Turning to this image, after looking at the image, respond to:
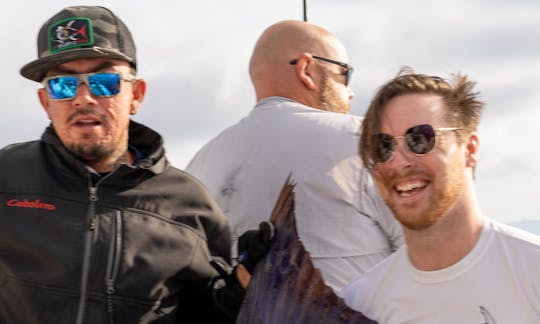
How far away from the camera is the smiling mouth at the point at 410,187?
3.77 m

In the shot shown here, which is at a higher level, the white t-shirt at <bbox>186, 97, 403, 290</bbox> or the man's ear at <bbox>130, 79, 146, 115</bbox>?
the man's ear at <bbox>130, 79, 146, 115</bbox>

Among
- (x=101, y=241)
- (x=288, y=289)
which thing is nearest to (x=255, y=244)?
(x=288, y=289)

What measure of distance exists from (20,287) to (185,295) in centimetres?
63

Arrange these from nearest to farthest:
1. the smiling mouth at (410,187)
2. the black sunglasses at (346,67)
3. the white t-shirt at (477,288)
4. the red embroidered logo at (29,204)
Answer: the white t-shirt at (477,288)
the smiling mouth at (410,187)
the red embroidered logo at (29,204)
the black sunglasses at (346,67)

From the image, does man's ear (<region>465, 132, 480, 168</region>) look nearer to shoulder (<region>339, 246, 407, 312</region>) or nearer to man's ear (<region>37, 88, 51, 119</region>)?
shoulder (<region>339, 246, 407, 312</region>)

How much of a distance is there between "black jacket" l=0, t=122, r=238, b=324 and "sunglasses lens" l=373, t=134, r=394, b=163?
766mm

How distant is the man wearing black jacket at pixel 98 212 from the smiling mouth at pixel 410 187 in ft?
2.48

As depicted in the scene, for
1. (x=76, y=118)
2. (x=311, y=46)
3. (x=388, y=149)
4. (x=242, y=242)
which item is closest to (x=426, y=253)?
(x=388, y=149)

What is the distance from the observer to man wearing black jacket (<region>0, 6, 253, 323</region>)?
4.04 meters

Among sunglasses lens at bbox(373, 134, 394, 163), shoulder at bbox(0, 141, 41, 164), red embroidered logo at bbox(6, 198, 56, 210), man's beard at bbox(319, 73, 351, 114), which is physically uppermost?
sunglasses lens at bbox(373, 134, 394, 163)

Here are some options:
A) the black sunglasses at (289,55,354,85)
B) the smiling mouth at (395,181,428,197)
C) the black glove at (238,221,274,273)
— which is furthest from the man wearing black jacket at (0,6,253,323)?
the black sunglasses at (289,55,354,85)

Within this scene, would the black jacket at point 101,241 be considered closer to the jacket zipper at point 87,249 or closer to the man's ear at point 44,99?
the jacket zipper at point 87,249

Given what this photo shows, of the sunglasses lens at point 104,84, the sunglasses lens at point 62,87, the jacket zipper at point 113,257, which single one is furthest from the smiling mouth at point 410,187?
the sunglasses lens at point 62,87

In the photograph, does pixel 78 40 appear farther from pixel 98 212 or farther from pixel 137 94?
pixel 98 212
